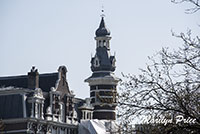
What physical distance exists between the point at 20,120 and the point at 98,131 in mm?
11494

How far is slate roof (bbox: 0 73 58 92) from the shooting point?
230 ft

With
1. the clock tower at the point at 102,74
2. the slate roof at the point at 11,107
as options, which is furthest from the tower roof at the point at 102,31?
the slate roof at the point at 11,107

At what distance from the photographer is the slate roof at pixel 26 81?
70.1 metres

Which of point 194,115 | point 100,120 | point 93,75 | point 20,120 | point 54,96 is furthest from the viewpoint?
point 93,75

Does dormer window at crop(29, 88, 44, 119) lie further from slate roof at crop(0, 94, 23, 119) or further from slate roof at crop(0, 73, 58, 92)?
slate roof at crop(0, 73, 58, 92)

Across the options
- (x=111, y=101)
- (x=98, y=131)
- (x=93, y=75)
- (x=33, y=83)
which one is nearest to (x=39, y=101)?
(x=33, y=83)

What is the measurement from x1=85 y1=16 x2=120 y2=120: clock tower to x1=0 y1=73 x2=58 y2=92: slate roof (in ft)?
21.6

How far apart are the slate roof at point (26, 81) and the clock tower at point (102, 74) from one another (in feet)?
21.6

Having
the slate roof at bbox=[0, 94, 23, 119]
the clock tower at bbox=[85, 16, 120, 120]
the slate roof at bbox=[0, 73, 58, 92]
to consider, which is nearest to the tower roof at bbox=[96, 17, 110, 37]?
the clock tower at bbox=[85, 16, 120, 120]

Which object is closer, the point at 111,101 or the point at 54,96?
the point at 111,101

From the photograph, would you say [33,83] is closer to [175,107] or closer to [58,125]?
[58,125]

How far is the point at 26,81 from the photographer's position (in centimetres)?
7000

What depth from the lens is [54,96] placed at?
69.1 m

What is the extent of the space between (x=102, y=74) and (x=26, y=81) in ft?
42.0
